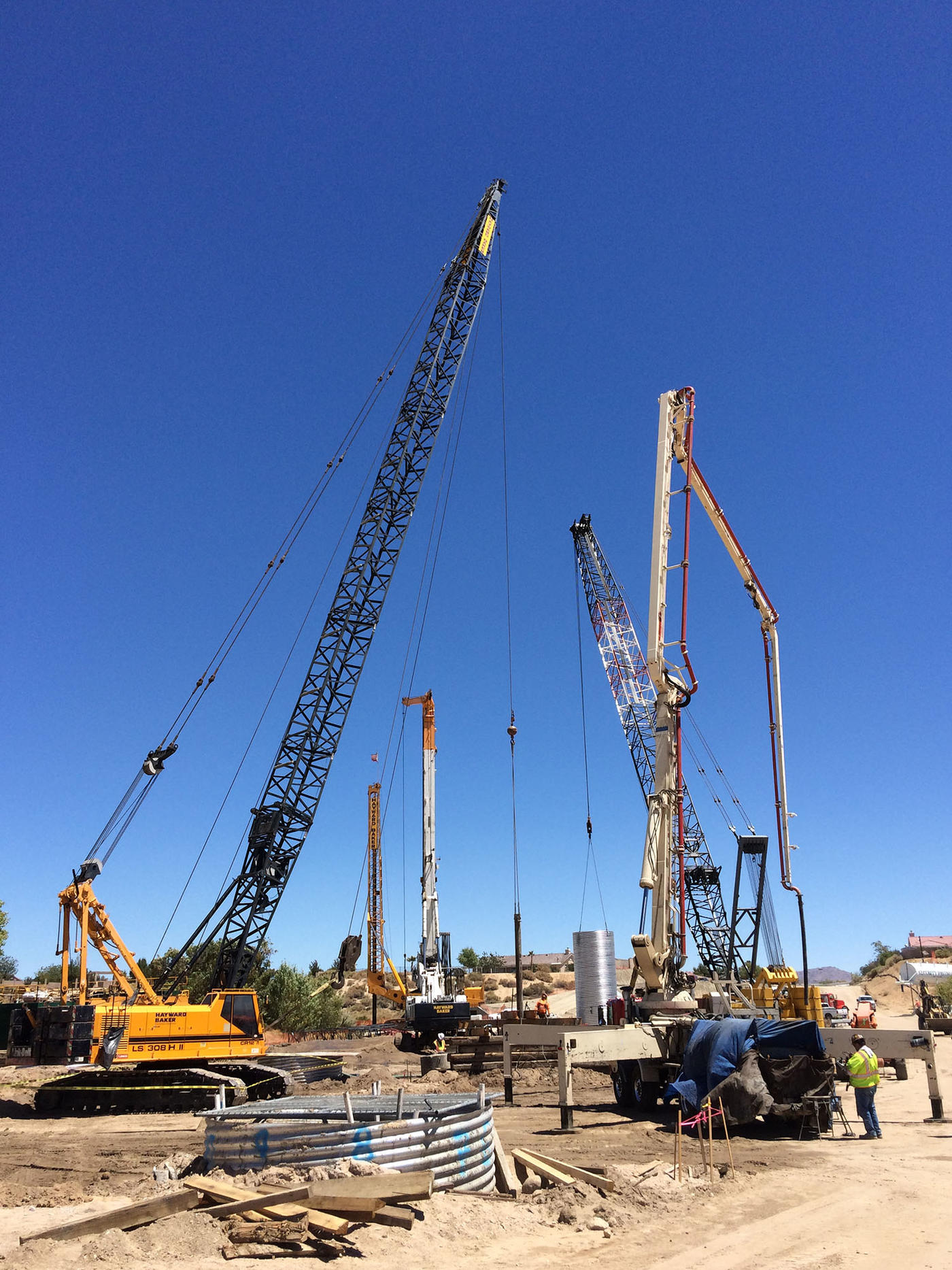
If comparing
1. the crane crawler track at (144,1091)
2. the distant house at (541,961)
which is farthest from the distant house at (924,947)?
the crane crawler track at (144,1091)

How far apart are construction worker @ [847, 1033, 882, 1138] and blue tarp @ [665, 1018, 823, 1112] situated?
497 millimetres

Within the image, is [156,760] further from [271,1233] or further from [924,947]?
[924,947]

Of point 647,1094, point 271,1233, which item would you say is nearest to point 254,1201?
point 271,1233

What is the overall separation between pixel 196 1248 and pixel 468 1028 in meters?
25.0

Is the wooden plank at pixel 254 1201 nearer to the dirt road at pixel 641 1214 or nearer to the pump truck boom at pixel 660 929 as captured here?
the dirt road at pixel 641 1214

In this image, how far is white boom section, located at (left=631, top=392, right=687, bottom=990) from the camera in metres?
17.4

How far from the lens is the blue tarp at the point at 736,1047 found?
1372 cm

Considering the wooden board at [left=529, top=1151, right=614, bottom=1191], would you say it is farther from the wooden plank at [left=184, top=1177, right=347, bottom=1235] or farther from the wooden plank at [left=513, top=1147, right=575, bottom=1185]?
the wooden plank at [left=184, top=1177, right=347, bottom=1235]

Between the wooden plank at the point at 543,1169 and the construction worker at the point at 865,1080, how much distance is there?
5.26m

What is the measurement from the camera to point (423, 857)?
1511 inches

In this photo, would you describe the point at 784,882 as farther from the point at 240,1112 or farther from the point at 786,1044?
the point at 240,1112

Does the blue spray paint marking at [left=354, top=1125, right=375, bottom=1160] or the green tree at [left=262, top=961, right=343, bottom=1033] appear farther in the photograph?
the green tree at [left=262, top=961, right=343, bottom=1033]

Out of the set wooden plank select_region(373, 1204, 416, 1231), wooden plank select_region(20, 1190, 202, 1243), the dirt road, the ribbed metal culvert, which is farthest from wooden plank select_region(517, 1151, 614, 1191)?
wooden plank select_region(20, 1190, 202, 1243)

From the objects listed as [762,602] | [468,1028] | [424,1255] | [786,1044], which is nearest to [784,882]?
[786,1044]
